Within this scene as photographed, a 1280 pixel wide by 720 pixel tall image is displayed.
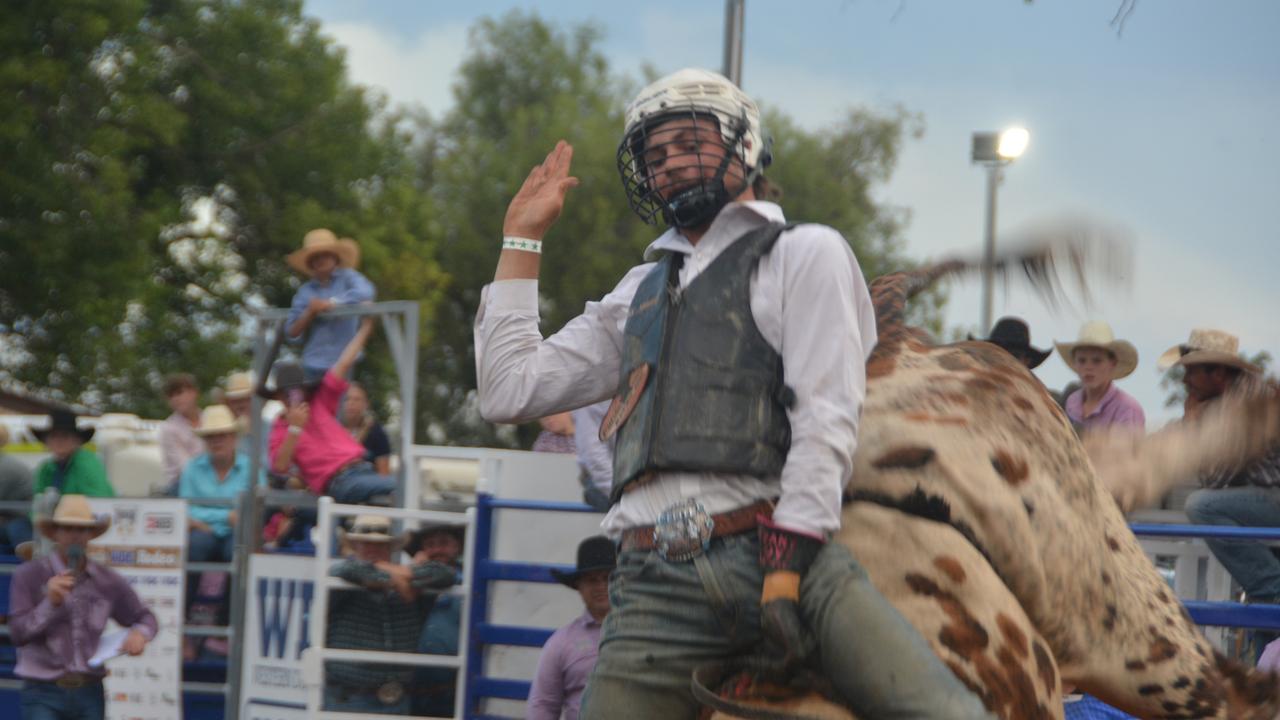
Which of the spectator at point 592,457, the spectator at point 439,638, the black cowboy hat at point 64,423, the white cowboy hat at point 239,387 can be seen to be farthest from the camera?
the white cowboy hat at point 239,387

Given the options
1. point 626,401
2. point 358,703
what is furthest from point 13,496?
point 626,401

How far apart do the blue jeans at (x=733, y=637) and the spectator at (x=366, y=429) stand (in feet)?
18.5

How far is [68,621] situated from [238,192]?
67.0 feet

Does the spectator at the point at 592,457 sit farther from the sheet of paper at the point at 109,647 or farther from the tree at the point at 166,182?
the tree at the point at 166,182

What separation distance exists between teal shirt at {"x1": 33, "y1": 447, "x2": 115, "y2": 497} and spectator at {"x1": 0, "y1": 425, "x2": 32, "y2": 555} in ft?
1.85

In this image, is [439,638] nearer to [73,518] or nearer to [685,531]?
[73,518]

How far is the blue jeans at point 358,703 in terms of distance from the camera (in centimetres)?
768

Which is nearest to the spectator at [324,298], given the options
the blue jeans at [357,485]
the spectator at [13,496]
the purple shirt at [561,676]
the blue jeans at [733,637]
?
the blue jeans at [357,485]

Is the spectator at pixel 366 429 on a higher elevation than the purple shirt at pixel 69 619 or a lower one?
higher

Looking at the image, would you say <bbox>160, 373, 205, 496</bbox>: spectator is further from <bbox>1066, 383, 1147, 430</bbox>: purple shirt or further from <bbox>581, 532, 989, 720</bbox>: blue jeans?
<bbox>581, 532, 989, 720</bbox>: blue jeans

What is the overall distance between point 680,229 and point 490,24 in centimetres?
4452

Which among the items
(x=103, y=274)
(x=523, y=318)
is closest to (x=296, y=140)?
(x=103, y=274)

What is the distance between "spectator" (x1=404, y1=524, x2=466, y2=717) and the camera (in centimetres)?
764

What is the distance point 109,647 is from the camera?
898cm
